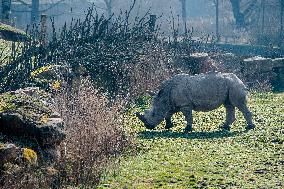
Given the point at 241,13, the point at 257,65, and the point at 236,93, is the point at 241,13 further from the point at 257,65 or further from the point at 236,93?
the point at 236,93

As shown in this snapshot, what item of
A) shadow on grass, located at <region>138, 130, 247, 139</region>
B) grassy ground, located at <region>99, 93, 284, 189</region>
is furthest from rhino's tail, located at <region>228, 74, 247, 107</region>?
shadow on grass, located at <region>138, 130, 247, 139</region>

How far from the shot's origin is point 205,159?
33.9 feet

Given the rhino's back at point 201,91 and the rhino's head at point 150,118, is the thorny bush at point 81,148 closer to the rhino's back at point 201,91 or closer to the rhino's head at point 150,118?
the rhino's head at point 150,118

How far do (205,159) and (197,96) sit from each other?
11.7ft

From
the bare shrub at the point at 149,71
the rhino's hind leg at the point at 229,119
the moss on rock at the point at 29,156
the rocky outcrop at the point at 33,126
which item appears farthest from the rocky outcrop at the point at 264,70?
the moss on rock at the point at 29,156

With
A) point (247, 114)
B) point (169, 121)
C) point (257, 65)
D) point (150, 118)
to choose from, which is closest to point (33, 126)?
point (150, 118)

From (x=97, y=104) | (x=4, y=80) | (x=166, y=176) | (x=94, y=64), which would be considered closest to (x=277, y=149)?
(x=166, y=176)

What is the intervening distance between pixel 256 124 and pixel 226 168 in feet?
16.4

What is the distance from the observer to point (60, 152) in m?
8.55

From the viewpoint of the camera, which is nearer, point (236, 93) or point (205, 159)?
point (205, 159)

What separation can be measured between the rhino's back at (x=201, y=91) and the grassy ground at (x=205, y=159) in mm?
677

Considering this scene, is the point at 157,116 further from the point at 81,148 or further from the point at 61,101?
the point at 81,148

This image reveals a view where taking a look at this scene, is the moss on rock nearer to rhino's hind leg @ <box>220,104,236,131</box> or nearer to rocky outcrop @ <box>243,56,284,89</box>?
rhino's hind leg @ <box>220,104,236,131</box>

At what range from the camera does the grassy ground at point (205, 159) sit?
8.71 metres
